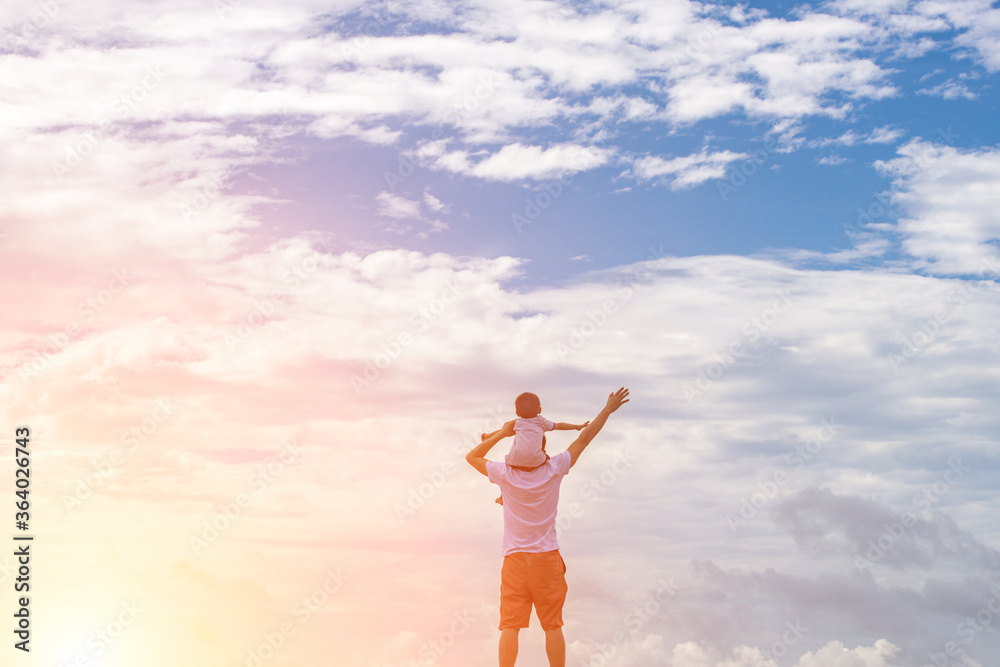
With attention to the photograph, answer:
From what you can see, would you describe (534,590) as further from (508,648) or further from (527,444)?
(527,444)

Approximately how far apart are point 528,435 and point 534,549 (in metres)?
1.65

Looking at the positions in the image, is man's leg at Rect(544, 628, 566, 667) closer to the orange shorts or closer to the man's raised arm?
the orange shorts

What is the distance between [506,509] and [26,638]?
522 inches

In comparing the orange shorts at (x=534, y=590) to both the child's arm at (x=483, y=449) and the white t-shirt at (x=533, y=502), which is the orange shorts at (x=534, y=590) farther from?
the child's arm at (x=483, y=449)

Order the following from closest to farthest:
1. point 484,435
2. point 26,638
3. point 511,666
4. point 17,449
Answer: point 511,666 < point 484,435 < point 26,638 < point 17,449

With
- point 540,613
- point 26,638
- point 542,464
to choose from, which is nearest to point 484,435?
point 542,464

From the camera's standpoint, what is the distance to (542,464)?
13172 mm

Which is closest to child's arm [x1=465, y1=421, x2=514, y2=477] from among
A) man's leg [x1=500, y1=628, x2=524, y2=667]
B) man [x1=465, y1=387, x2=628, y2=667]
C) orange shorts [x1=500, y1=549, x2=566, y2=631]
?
man [x1=465, y1=387, x2=628, y2=667]

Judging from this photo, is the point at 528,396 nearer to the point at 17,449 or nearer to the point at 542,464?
the point at 542,464

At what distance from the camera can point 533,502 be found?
43.1ft

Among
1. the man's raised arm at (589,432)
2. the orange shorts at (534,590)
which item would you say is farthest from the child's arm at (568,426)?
the orange shorts at (534,590)

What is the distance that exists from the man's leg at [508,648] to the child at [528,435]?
2.36m

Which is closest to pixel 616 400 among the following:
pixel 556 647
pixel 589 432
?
pixel 589 432

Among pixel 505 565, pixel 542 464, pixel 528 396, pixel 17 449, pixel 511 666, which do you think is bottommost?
pixel 511 666
